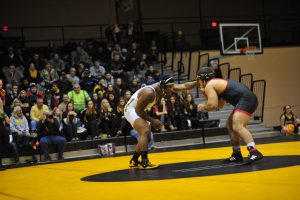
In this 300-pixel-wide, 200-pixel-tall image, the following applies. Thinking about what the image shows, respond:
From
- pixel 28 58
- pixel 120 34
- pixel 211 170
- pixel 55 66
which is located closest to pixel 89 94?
pixel 55 66

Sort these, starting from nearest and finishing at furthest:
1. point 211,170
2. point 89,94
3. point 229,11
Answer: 1. point 211,170
2. point 89,94
3. point 229,11

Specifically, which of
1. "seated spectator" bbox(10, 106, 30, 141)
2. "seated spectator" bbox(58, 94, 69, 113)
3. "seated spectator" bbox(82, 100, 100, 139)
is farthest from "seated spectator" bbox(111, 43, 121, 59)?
"seated spectator" bbox(10, 106, 30, 141)

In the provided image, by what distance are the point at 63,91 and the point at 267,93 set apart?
9376 millimetres

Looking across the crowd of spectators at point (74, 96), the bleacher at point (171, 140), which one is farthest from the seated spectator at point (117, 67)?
the bleacher at point (171, 140)

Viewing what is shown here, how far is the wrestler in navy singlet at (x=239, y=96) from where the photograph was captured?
7672 mm

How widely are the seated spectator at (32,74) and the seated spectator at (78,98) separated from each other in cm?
173

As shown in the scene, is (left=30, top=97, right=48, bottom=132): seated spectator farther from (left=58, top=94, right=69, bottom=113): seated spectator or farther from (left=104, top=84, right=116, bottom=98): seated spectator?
(left=104, top=84, right=116, bottom=98): seated spectator

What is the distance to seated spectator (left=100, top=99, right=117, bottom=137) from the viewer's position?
1484 cm

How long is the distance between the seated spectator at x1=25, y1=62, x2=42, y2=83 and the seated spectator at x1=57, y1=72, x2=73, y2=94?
0.75 metres

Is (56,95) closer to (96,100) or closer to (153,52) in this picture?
(96,100)

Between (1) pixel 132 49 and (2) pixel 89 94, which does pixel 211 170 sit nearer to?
(2) pixel 89 94

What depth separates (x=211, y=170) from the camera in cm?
707

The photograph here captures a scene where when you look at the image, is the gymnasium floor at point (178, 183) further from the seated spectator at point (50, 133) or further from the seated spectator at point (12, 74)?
the seated spectator at point (12, 74)

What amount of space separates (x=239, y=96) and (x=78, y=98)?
8370 millimetres
